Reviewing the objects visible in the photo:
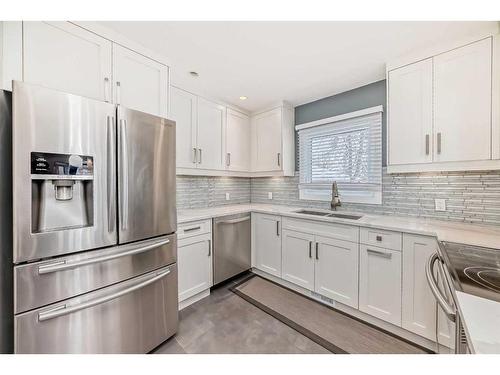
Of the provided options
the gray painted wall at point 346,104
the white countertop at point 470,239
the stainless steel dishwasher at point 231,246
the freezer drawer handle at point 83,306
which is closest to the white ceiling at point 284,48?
the gray painted wall at point 346,104

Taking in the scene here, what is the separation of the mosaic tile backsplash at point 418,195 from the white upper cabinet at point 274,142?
0.31 meters

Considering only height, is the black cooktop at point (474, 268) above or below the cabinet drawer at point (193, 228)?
above

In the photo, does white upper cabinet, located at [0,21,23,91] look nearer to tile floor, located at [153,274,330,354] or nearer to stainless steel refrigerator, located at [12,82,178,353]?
stainless steel refrigerator, located at [12,82,178,353]

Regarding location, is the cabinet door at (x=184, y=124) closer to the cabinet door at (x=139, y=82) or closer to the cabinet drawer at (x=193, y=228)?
the cabinet door at (x=139, y=82)

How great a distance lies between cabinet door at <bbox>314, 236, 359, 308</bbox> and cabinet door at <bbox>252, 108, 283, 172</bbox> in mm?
1244

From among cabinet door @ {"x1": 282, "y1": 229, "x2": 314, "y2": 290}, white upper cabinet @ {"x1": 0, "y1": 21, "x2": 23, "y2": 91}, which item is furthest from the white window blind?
white upper cabinet @ {"x1": 0, "y1": 21, "x2": 23, "y2": 91}

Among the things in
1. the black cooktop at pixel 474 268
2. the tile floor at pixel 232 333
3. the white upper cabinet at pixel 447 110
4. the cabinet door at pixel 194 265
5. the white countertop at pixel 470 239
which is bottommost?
the tile floor at pixel 232 333

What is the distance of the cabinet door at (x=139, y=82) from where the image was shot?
152 centimetres

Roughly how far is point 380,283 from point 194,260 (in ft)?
5.57

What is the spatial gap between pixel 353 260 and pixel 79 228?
206 centimetres

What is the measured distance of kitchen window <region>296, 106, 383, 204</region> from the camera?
2307 mm
